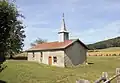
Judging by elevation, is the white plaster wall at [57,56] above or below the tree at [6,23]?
below

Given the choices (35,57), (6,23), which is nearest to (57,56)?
(35,57)

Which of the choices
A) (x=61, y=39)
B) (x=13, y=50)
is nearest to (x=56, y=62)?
(x=61, y=39)

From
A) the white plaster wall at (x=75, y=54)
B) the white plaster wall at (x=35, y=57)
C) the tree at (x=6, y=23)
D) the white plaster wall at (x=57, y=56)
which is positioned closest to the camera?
the tree at (x=6, y=23)

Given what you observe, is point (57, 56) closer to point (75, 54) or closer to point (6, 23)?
point (75, 54)

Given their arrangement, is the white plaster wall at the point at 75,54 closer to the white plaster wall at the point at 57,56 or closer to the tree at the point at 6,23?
the white plaster wall at the point at 57,56

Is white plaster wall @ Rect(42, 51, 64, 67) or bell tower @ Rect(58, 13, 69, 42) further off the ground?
bell tower @ Rect(58, 13, 69, 42)

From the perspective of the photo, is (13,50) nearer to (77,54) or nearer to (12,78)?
(12,78)

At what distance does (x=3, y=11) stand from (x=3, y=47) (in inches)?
118

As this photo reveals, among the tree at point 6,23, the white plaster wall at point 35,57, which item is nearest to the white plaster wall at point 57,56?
the white plaster wall at point 35,57

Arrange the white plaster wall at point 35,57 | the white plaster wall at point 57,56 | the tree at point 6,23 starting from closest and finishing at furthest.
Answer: the tree at point 6,23
the white plaster wall at point 57,56
the white plaster wall at point 35,57

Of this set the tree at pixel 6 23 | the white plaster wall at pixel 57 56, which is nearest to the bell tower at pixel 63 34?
the white plaster wall at pixel 57 56

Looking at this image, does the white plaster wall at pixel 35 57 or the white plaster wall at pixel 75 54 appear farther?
the white plaster wall at pixel 35 57

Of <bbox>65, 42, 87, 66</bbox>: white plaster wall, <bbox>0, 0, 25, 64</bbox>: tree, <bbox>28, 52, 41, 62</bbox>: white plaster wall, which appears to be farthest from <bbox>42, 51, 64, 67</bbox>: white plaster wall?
<bbox>0, 0, 25, 64</bbox>: tree

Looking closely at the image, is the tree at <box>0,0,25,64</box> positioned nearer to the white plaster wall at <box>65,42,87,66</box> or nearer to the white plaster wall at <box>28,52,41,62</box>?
the white plaster wall at <box>65,42,87,66</box>
